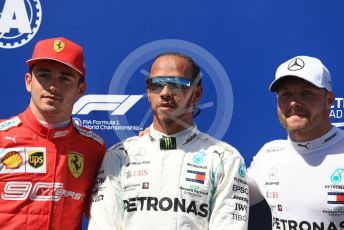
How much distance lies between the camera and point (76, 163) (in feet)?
→ 5.81

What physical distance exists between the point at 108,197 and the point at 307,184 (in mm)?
709

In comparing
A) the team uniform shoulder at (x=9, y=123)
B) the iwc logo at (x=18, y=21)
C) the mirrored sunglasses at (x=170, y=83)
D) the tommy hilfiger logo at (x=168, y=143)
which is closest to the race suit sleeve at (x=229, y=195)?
the tommy hilfiger logo at (x=168, y=143)

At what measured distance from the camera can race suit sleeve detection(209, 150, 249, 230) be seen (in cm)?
160

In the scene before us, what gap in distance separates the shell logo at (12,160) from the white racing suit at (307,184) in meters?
0.92

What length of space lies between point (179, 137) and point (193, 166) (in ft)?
0.39

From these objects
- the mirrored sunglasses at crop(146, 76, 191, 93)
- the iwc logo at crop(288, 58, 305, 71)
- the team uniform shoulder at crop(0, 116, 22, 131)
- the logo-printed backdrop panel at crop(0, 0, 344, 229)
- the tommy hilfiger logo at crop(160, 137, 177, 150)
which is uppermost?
the logo-printed backdrop panel at crop(0, 0, 344, 229)

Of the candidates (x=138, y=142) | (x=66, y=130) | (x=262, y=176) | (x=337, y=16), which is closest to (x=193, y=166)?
(x=138, y=142)

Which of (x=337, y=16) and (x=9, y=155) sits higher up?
(x=337, y=16)

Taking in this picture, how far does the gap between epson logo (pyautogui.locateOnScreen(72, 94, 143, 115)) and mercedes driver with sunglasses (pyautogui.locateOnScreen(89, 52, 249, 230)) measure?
1.53 ft

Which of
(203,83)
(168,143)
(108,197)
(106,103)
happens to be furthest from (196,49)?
(108,197)

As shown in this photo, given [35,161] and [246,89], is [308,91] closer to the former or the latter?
[246,89]

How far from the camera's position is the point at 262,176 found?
6.27 feet

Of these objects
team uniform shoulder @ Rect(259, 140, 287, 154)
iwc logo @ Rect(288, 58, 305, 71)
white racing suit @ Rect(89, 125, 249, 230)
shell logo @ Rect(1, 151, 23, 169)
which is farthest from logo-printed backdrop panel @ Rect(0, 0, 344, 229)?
shell logo @ Rect(1, 151, 23, 169)

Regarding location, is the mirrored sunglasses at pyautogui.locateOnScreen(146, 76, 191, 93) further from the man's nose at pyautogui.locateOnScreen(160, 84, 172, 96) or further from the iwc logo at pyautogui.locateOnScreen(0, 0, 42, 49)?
the iwc logo at pyautogui.locateOnScreen(0, 0, 42, 49)
